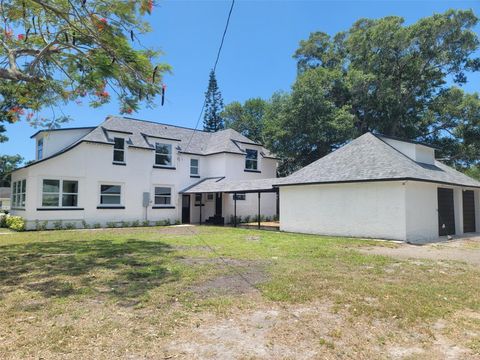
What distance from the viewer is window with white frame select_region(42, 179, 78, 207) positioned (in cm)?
1941

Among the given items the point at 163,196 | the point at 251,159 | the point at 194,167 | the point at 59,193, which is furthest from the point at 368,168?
the point at 59,193

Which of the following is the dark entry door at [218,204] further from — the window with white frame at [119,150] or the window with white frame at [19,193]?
the window with white frame at [19,193]

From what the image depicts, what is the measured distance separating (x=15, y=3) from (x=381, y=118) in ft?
98.7

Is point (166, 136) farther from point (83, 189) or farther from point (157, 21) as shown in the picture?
point (157, 21)

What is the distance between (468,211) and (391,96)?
45.6 feet

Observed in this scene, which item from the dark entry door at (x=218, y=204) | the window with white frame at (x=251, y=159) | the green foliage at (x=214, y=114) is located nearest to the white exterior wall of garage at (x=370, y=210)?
the dark entry door at (x=218, y=204)

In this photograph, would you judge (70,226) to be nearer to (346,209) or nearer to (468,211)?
(346,209)

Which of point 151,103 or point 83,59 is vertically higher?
point 83,59

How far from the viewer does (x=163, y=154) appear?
2445 cm

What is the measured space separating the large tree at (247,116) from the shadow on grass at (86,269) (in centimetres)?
3503

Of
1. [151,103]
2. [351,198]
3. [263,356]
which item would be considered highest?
[151,103]

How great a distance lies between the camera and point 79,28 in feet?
32.9

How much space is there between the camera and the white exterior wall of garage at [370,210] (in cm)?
1449

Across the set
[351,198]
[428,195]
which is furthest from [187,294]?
[428,195]
